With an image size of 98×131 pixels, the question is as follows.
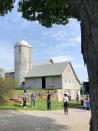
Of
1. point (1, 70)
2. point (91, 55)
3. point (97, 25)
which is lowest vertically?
point (91, 55)

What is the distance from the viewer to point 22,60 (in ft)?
302

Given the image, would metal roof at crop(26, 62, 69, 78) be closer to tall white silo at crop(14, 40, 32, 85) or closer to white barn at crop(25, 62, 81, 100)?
white barn at crop(25, 62, 81, 100)

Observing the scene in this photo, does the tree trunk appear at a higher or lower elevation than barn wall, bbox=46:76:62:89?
lower

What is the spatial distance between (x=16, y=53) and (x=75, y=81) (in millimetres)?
17044

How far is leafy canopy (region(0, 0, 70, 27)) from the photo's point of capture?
1780 centimetres

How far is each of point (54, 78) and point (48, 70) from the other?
3.46 metres

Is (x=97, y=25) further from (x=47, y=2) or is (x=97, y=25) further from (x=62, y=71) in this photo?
(x=62, y=71)

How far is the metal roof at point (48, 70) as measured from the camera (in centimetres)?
8131

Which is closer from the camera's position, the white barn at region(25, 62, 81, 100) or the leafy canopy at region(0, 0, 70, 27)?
the leafy canopy at region(0, 0, 70, 27)

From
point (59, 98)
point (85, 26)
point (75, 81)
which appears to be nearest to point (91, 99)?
point (85, 26)

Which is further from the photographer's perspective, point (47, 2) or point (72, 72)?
point (72, 72)

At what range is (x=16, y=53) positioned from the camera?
93.9 meters

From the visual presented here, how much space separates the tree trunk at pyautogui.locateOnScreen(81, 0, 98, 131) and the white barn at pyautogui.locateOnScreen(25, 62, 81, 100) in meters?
70.9

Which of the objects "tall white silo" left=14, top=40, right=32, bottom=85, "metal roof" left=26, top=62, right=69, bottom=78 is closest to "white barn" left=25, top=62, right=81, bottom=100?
"metal roof" left=26, top=62, right=69, bottom=78
